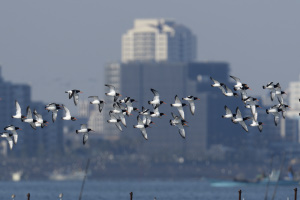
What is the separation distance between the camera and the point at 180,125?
10925cm

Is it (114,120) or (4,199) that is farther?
(4,199)

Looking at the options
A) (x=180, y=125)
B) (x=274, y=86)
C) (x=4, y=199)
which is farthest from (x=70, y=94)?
(x=4, y=199)

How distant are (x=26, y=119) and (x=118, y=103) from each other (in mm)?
8204

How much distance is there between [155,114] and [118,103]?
12.0ft

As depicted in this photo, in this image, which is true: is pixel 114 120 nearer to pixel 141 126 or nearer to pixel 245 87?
pixel 141 126

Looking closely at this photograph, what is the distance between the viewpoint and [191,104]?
360 ft

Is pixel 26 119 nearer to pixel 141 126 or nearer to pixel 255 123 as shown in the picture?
pixel 141 126

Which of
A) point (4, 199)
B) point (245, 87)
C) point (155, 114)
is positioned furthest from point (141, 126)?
point (4, 199)

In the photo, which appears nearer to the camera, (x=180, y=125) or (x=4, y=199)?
(x=180, y=125)

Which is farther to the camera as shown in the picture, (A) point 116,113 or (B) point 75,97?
(A) point 116,113

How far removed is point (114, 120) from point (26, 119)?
8100 mm

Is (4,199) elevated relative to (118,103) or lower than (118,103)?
lower

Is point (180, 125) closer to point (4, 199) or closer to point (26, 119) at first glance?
point (26, 119)

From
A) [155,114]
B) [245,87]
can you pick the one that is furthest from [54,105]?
[245,87]
